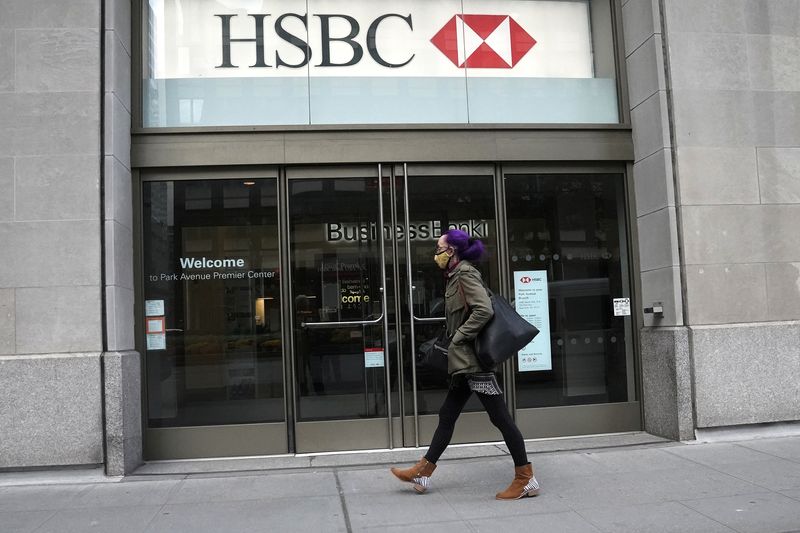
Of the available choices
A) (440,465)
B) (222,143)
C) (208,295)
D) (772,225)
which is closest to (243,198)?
(222,143)

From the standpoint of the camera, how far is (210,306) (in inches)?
257

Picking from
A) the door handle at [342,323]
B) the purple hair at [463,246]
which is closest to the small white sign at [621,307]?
the door handle at [342,323]

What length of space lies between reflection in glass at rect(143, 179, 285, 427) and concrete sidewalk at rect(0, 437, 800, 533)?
0.62 metres

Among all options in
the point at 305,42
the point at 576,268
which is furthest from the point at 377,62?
the point at 576,268

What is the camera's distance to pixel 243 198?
665cm

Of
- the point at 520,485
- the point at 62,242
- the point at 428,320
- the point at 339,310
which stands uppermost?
the point at 62,242

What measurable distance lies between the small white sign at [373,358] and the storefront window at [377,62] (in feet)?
7.78

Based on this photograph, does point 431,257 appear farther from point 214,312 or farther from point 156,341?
point 156,341

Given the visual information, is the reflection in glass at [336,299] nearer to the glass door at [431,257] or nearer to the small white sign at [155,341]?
the glass door at [431,257]

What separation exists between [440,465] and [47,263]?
12.9 ft

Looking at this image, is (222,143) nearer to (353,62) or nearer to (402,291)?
(353,62)

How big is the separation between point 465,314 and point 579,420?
2.72 m

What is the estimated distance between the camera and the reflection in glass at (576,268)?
22.9 ft

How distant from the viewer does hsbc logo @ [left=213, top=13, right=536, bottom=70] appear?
690 centimetres
